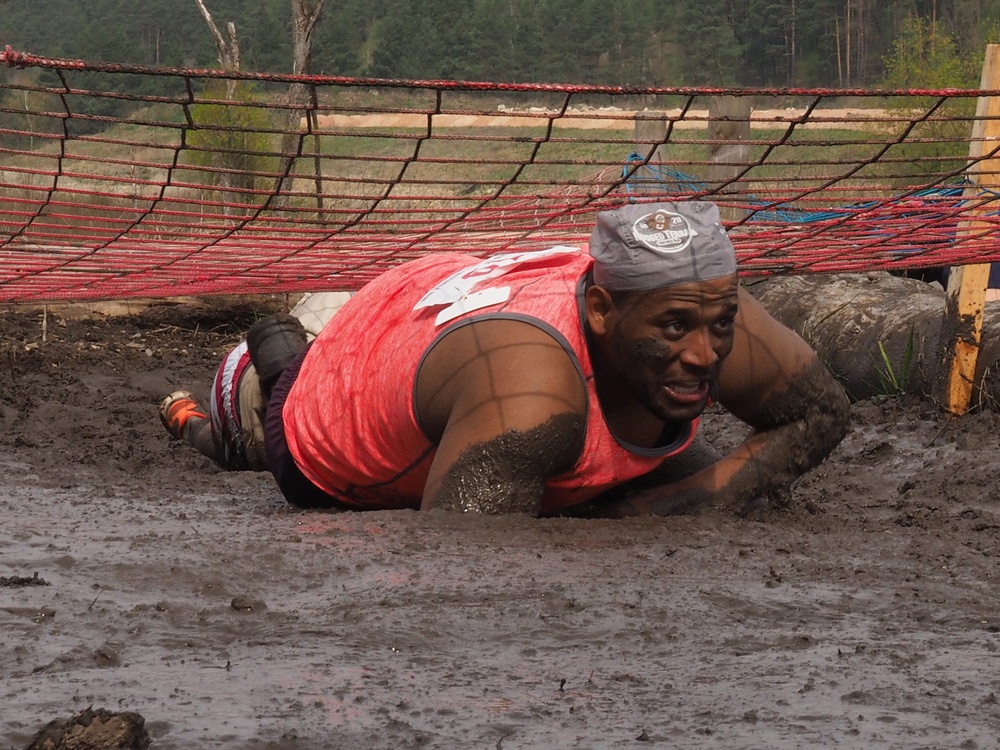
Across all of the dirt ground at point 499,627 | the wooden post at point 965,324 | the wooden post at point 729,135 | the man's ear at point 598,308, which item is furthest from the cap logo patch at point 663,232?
the wooden post at point 729,135

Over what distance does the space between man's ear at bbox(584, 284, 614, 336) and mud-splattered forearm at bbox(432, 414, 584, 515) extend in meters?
0.22

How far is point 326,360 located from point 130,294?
7.14ft

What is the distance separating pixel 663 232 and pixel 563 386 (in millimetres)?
415

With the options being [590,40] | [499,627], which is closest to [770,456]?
[499,627]

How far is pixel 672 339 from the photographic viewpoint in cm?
322

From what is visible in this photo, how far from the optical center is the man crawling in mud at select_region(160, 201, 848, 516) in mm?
3184

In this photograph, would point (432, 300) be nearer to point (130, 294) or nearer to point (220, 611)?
point (220, 611)

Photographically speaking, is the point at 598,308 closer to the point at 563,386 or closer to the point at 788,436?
the point at 563,386

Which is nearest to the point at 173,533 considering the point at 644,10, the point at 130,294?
the point at 130,294

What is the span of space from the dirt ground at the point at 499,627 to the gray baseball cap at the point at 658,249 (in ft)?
1.89

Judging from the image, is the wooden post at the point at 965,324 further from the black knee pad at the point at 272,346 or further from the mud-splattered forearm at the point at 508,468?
the mud-splattered forearm at the point at 508,468

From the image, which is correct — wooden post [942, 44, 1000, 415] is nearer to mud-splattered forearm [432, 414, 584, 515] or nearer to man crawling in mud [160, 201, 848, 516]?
man crawling in mud [160, 201, 848, 516]

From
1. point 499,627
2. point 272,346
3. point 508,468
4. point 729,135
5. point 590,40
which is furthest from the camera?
point 590,40

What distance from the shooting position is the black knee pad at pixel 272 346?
14.9 feet
